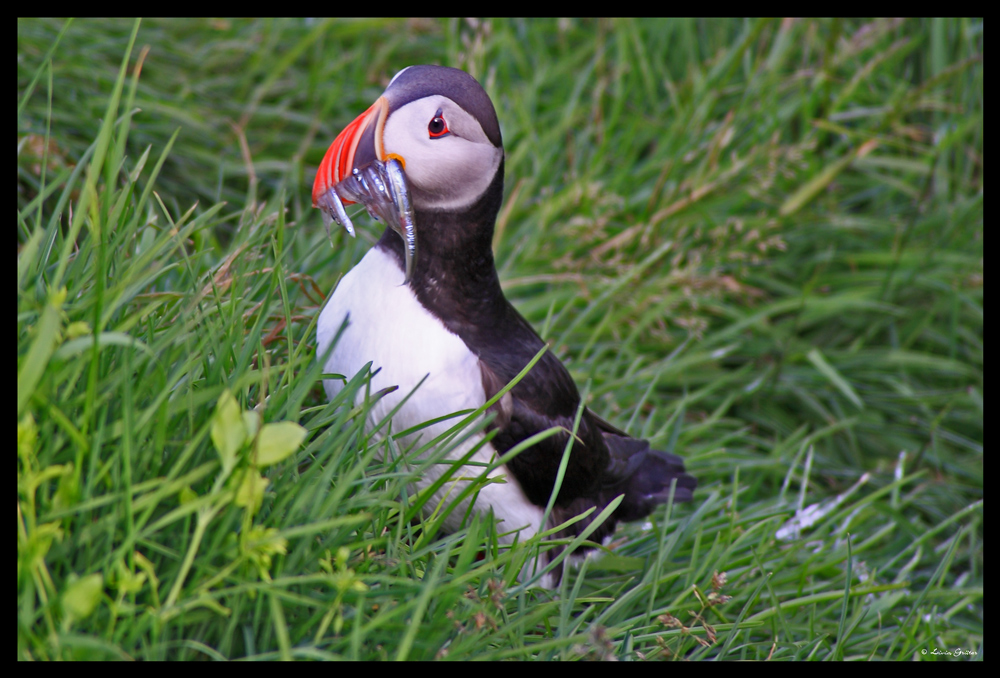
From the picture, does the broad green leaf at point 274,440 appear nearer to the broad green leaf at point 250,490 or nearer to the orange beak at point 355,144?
the broad green leaf at point 250,490

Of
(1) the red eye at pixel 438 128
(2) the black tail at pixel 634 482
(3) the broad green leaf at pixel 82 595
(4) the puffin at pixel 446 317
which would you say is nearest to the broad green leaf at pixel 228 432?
(3) the broad green leaf at pixel 82 595

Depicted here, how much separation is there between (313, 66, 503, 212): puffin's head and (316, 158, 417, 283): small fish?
2cm

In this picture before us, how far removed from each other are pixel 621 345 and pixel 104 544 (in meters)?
2.42

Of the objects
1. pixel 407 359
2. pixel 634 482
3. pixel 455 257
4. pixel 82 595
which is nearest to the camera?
pixel 82 595

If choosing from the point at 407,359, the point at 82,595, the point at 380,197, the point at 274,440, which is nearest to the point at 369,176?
the point at 380,197

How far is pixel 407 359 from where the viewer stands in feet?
6.62

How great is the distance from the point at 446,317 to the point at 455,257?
155 mm

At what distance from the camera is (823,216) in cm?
435

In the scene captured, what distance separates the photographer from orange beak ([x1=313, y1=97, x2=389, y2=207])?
75.2 inches

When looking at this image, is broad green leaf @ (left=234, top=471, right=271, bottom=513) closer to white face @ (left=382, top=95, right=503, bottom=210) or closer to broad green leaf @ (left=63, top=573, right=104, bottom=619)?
broad green leaf @ (left=63, top=573, right=104, bottom=619)

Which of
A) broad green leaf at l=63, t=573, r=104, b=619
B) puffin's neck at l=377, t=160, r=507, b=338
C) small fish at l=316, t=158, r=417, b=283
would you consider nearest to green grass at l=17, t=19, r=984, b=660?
broad green leaf at l=63, t=573, r=104, b=619

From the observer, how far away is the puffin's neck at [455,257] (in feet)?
6.86

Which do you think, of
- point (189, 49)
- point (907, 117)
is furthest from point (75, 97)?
point (907, 117)

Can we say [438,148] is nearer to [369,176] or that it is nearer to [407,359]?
[369,176]
